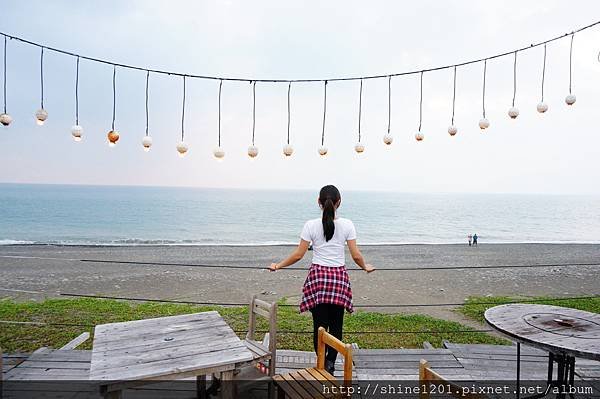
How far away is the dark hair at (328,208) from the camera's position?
3273mm

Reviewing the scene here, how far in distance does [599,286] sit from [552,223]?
41.6 m

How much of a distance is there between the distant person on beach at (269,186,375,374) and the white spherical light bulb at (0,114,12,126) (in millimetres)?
3522

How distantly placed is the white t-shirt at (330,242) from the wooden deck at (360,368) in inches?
48.0

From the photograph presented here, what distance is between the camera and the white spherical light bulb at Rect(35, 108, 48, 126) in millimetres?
4398

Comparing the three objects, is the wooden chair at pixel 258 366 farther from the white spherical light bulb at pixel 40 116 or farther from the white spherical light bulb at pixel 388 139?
the white spherical light bulb at pixel 40 116

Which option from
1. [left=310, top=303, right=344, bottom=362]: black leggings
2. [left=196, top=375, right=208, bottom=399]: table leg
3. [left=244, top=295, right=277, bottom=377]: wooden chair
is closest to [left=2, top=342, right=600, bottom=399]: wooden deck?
[left=196, top=375, right=208, bottom=399]: table leg

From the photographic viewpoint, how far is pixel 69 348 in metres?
4.40

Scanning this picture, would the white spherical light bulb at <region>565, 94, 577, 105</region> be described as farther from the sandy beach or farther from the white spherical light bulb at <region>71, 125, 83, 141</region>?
the white spherical light bulb at <region>71, 125, 83, 141</region>

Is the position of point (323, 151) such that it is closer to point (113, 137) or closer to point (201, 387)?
point (113, 137)

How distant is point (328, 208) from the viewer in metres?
3.27

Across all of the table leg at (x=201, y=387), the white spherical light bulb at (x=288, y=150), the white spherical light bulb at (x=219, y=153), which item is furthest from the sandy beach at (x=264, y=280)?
the table leg at (x=201, y=387)

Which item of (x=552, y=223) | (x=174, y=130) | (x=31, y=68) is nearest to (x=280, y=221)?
(x=174, y=130)

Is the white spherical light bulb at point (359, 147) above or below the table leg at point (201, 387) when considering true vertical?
above

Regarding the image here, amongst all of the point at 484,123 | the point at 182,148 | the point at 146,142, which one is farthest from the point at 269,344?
the point at 484,123
